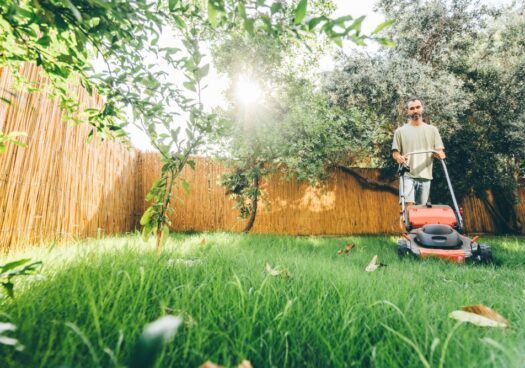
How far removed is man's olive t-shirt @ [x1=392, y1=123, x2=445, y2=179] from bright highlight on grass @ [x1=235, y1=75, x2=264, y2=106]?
2751 millimetres

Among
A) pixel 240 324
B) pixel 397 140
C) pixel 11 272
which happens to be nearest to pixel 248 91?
pixel 397 140

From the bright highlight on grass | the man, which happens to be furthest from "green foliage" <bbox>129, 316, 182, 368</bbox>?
the bright highlight on grass

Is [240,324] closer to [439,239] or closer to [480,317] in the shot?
[480,317]

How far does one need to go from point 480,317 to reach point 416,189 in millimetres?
3650

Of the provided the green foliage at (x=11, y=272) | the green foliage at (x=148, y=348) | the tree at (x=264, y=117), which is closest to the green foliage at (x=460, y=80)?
the tree at (x=264, y=117)

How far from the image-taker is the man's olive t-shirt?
443 centimetres

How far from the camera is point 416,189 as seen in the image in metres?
4.60

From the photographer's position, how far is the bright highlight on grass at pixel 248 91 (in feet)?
20.2

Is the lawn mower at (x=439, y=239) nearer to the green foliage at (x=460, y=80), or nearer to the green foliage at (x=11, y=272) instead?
the green foliage at (x=11, y=272)

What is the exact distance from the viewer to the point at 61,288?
1401 millimetres

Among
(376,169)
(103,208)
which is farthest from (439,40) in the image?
(103,208)

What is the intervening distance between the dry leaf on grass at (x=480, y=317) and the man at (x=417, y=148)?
3.25 meters

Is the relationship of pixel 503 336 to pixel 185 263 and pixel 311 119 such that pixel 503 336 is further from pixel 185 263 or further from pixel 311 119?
pixel 311 119

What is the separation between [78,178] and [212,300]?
3.61 m
